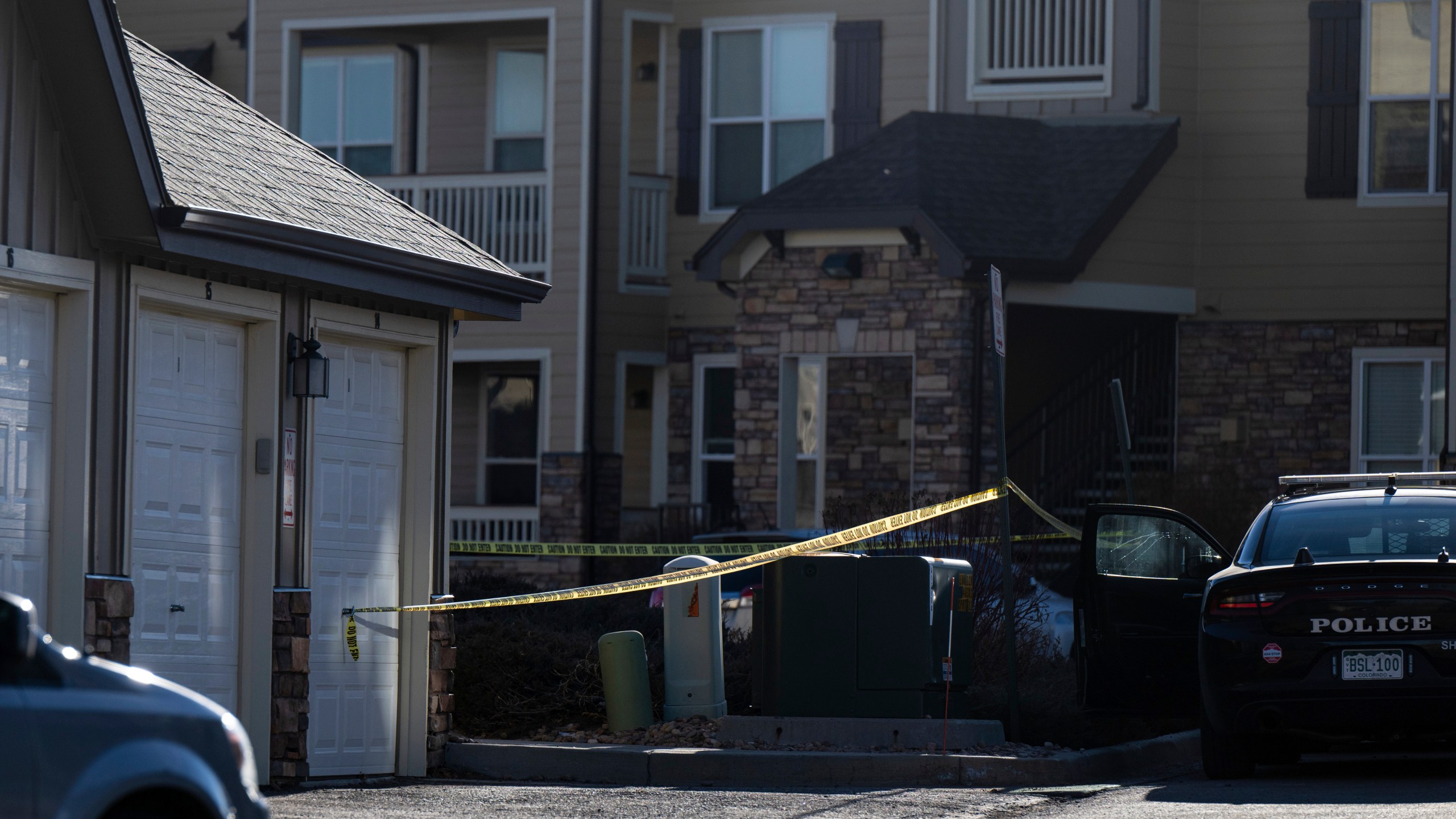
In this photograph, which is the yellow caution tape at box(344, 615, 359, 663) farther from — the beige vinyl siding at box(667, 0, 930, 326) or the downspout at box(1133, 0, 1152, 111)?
the downspout at box(1133, 0, 1152, 111)

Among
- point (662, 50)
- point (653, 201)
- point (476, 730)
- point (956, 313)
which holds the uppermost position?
point (662, 50)

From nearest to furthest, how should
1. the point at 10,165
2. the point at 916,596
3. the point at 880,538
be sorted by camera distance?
the point at 10,165 < the point at 916,596 < the point at 880,538

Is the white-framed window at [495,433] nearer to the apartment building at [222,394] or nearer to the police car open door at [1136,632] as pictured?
the apartment building at [222,394]

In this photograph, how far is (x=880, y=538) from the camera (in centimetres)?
1561

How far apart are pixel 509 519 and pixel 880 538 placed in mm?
8639

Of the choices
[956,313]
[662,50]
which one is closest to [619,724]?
[956,313]

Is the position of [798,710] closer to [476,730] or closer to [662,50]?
[476,730]

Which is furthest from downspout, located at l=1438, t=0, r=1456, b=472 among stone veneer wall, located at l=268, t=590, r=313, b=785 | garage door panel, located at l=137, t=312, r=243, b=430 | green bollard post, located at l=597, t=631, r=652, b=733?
garage door panel, located at l=137, t=312, r=243, b=430

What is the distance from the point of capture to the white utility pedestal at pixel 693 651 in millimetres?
12383

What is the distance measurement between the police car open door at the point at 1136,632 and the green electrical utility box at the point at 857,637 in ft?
2.76

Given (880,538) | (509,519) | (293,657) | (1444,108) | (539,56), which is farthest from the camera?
(539,56)

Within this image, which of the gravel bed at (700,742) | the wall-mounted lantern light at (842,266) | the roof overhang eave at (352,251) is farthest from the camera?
the wall-mounted lantern light at (842,266)

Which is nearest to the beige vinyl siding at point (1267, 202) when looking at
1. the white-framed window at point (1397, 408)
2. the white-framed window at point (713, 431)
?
the white-framed window at point (1397, 408)

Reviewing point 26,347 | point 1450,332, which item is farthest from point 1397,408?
point 26,347
